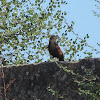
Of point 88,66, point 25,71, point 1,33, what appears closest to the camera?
point 88,66

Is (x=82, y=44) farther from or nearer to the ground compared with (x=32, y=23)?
nearer to the ground

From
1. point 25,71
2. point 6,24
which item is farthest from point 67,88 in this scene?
point 6,24

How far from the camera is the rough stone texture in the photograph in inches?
209

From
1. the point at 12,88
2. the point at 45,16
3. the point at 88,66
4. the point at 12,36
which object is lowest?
the point at 12,88

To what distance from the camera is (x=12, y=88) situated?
5.91 metres

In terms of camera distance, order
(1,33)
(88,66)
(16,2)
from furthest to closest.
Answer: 1. (16,2)
2. (1,33)
3. (88,66)

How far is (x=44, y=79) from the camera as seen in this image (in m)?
5.59

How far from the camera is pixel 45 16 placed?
33.8 ft

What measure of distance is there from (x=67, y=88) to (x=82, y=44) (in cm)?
478

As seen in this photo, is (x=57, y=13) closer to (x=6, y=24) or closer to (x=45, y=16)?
(x=45, y=16)

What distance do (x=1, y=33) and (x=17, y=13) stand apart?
988 mm

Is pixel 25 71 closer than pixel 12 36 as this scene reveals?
Yes

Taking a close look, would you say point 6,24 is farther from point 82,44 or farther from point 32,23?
point 82,44

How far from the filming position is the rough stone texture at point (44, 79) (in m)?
5.30
